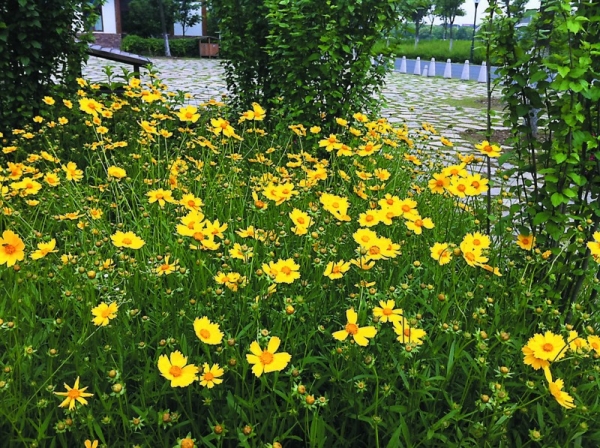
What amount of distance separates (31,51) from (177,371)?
12.3 feet

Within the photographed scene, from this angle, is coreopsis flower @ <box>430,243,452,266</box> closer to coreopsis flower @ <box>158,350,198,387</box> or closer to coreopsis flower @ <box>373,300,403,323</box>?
coreopsis flower @ <box>373,300,403,323</box>

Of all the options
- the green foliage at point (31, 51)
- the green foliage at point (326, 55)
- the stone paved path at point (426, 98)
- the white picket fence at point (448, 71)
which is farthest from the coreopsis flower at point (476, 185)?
the white picket fence at point (448, 71)

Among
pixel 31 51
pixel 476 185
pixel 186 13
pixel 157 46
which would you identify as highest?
pixel 186 13

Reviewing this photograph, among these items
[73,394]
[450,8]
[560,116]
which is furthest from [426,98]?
[450,8]

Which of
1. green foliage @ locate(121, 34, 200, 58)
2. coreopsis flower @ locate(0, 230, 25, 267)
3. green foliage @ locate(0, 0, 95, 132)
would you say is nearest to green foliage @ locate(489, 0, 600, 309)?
coreopsis flower @ locate(0, 230, 25, 267)

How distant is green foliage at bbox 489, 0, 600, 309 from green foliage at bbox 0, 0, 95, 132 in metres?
3.44

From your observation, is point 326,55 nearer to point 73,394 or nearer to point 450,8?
point 73,394

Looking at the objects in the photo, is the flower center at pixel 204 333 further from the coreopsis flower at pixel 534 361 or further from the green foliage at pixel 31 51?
the green foliage at pixel 31 51

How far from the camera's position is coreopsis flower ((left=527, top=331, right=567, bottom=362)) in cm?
118

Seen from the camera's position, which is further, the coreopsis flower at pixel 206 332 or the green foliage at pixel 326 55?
the green foliage at pixel 326 55

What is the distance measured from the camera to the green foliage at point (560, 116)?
171 centimetres

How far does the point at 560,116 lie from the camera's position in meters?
1.79

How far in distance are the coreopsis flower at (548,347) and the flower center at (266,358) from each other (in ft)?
1.98

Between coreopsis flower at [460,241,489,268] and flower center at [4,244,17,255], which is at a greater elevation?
flower center at [4,244,17,255]
